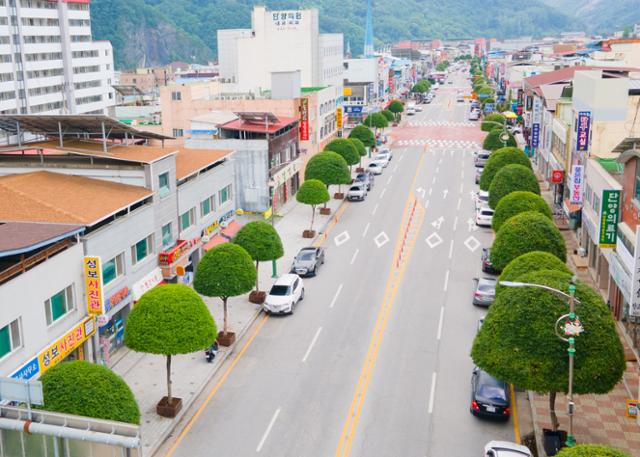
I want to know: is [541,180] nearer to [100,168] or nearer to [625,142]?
[625,142]

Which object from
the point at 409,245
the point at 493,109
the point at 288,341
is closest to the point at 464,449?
the point at 288,341

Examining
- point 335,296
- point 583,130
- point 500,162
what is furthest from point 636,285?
point 500,162

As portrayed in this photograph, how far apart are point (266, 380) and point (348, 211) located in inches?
1386

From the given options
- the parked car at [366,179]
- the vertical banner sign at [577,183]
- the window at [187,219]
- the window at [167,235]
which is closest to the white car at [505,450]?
the window at [167,235]

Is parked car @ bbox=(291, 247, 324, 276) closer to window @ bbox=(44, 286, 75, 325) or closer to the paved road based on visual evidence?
the paved road

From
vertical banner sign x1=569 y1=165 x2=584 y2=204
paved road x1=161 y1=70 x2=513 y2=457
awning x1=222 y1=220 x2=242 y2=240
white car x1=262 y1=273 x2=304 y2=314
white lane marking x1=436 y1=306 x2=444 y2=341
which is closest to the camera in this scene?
paved road x1=161 y1=70 x2=513 y2=457

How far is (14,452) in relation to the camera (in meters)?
19.1

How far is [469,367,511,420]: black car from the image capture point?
28781 millimetres

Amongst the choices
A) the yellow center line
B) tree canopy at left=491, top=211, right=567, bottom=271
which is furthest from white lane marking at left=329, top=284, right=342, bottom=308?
tree canopy at left=491, top=211, right=567, bottom=271

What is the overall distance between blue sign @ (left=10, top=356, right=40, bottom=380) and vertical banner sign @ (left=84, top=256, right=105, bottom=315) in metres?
4.26

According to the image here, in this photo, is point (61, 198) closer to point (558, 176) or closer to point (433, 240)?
point (433, 240)

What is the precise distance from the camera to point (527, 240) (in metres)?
38.8

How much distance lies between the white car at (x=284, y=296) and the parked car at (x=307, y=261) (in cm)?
413

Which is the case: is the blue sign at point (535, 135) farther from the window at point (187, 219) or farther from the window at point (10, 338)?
the window at point (10, 338)
